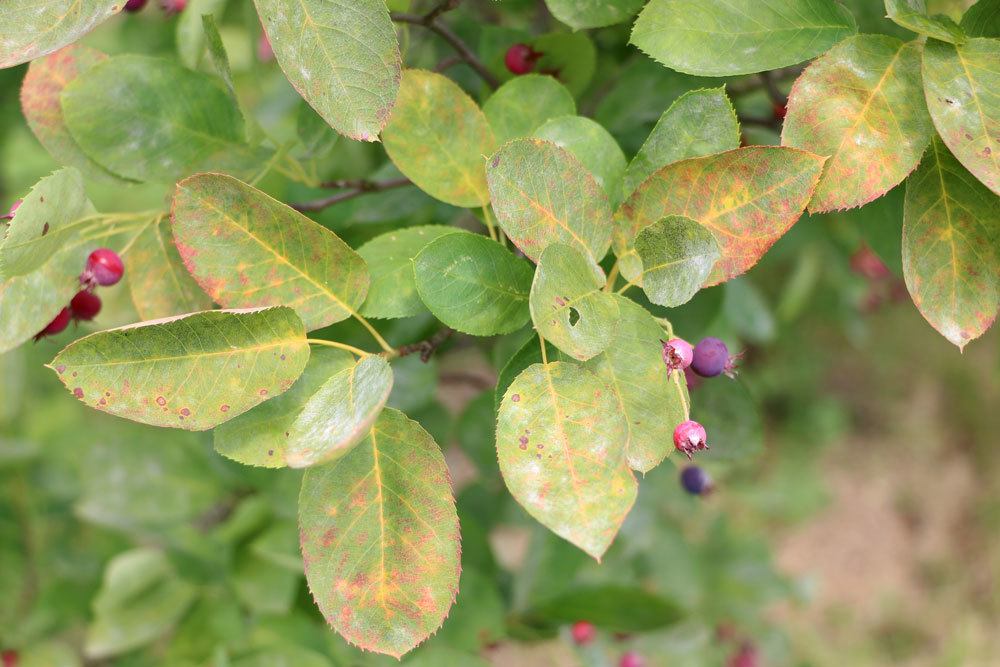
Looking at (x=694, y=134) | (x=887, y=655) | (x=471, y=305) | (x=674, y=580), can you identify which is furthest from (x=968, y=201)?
(x=887, y=655)

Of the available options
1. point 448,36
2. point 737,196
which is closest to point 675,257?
point 737,196

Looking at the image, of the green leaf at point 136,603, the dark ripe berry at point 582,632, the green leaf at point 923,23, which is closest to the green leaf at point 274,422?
the green leaf at point 923,23

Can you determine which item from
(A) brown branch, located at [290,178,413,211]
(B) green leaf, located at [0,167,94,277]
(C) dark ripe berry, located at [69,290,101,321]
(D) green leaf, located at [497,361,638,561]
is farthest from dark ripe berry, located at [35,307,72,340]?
(D) green leaf, located at [497,361,638,561]

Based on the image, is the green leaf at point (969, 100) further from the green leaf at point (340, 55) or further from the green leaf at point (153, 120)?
the green leaf at point (153, 120)

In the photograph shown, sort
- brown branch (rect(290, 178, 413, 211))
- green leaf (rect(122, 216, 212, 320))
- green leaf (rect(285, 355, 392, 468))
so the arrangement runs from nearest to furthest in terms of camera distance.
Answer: green leaf (rect(285, 355, 392, 468)), green leaf (rect(122, 216, 212, 320)), brown branch (rect(290, 178, 413, 211))

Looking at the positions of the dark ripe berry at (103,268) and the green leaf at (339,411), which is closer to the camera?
the green leaf at (339,411)

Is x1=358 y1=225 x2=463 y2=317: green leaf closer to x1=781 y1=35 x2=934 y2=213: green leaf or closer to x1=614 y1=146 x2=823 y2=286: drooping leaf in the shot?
x1=614 y1=146 x2=823 y2=286: drooping leaf
